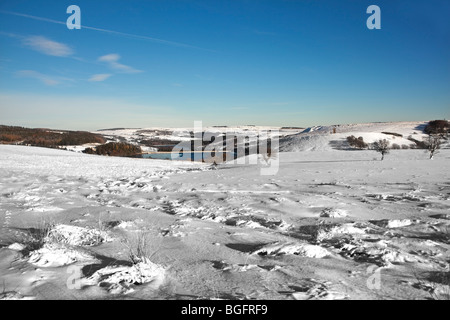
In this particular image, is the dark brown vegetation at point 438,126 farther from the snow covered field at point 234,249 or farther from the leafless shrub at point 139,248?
the leafless shrub at point 139,248

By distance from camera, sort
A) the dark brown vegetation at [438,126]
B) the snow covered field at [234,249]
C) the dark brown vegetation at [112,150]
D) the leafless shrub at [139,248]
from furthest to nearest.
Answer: the dark brown vegetation at [438,126] → the dark brown vegetation at [112,150] → the leafless shrub at [139,248] → the snow covered field at [234,249]

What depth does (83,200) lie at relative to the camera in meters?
7.39

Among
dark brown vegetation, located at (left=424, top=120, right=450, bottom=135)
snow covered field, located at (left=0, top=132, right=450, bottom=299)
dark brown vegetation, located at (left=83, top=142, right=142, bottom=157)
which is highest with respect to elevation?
dark brown vegetation, located at (left=424, top=120, right=450, bottom=135)

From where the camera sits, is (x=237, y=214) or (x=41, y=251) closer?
(x=41, y=251)

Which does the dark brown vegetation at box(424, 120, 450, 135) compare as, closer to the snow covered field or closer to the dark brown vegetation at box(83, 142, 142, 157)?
the snow covered field

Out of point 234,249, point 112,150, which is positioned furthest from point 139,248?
point 112,150

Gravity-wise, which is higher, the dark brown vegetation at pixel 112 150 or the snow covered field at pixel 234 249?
the dark brown vegetation at pixel 112 150

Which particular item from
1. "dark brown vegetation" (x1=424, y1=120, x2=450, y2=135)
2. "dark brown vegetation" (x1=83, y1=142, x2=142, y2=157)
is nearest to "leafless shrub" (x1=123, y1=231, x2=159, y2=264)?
"dark brown vegetation" (x1=83, y1=142, x2=142, y2=157)

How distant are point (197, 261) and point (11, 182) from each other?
1072 cm

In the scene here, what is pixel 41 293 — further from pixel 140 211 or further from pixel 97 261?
pixel 140 211

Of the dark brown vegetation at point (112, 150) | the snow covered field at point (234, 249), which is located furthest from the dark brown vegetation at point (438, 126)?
the dark brown vegetation at point (112, 150)

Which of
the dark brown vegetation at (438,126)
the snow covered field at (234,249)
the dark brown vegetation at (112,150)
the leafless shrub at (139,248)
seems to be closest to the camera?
the snow covered field at (234,249)

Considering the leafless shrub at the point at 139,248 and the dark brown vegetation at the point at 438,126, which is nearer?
the leafless shrub at the point at 139,248
